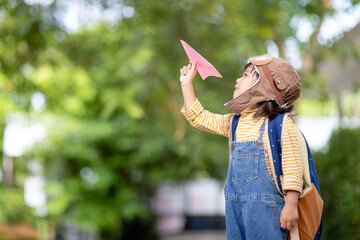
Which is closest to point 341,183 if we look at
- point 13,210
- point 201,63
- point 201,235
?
point 201,63

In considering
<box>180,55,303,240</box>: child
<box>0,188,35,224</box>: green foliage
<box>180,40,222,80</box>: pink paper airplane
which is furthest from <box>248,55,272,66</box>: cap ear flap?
<box>0,188,35,224</box>: green foliage

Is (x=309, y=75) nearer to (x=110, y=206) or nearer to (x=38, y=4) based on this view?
(x=38, y=4)

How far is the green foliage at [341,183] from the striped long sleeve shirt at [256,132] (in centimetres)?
263

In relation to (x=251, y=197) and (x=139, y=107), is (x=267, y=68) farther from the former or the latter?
Result: (x=139, y=107)

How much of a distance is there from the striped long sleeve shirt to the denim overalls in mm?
35

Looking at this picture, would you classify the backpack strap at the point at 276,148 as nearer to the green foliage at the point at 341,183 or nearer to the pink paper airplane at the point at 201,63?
the pink paper airplane at the point at 201,63

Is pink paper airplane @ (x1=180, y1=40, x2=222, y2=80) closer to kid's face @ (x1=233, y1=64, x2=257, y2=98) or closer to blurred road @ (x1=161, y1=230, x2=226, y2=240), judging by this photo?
kid's face @ (x1=233, y1=64, x2=257, y2=98)

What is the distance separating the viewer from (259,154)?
172 cm

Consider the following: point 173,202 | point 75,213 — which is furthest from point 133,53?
point 173,202

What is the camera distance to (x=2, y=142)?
11328 mm

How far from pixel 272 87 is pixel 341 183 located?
2931 millimetres

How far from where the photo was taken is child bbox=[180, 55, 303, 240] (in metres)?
1.67

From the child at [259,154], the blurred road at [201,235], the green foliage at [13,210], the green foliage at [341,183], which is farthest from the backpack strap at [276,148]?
the blurred road at [201,235]

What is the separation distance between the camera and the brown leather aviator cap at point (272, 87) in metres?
1.77
